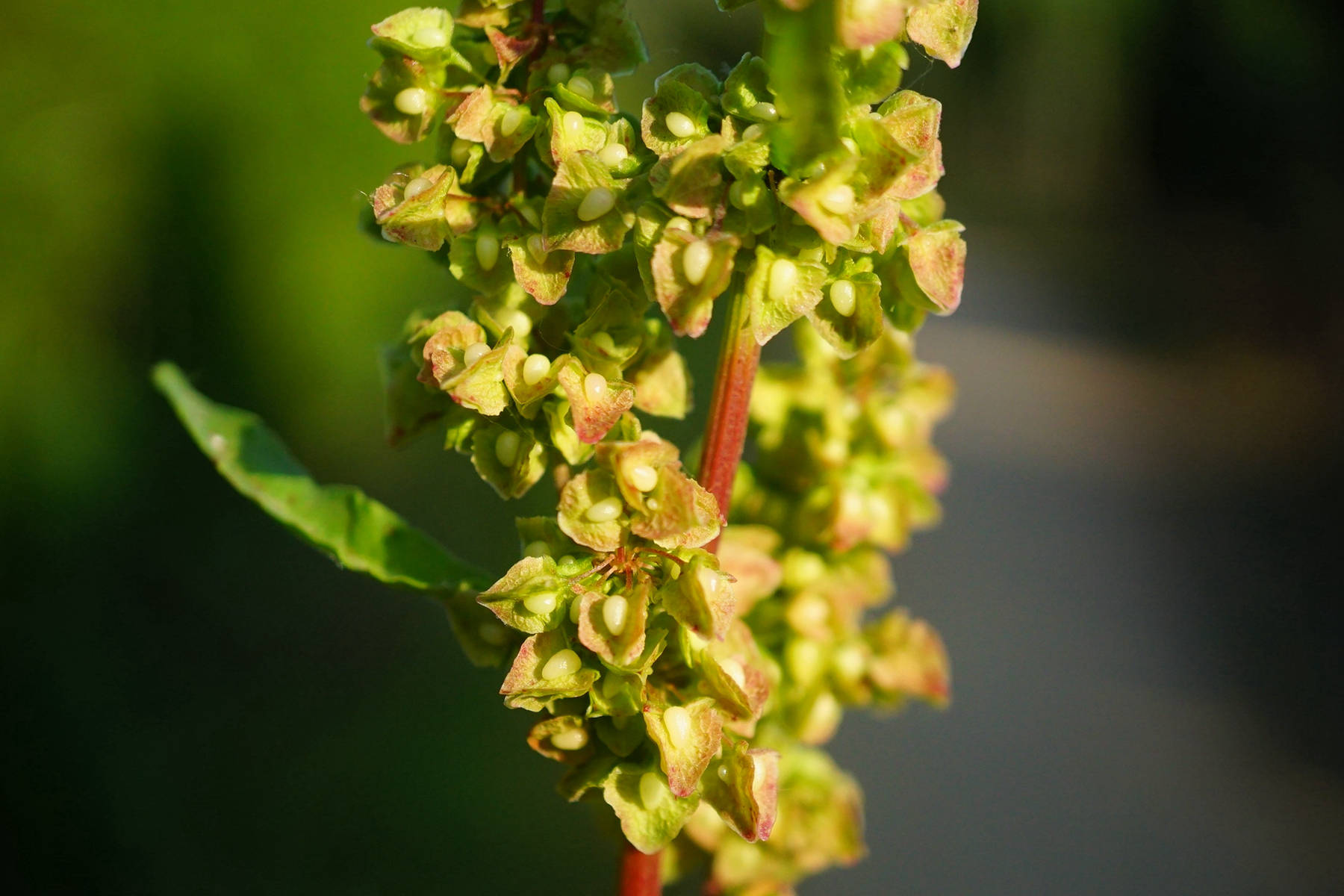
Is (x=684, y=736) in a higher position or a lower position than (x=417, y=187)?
lower

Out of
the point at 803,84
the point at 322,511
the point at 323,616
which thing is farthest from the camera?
the point at 323,616

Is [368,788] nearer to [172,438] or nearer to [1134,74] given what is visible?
[172,438]

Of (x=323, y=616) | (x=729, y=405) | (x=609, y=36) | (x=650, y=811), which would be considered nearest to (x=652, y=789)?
(x=650, y=811)

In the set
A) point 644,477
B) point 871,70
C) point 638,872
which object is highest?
point 871,70

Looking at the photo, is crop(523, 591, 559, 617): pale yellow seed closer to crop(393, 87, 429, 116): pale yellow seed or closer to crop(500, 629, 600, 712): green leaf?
crop(500, 629, 600, 712): green leaf

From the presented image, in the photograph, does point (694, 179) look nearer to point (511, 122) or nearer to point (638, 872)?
point (511, 122)

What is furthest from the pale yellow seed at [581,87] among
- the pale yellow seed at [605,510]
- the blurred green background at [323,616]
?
the blurred green background at [323,616]
